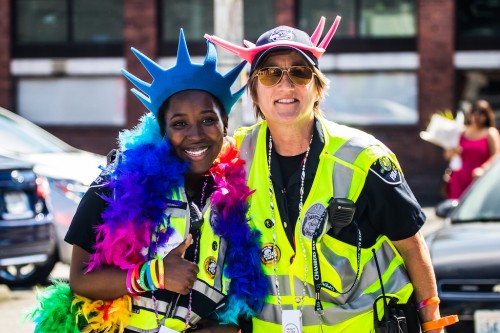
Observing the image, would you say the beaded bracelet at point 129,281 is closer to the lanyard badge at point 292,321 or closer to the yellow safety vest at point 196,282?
the yellow safety vest at point 196,282

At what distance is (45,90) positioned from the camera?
22.0 meters

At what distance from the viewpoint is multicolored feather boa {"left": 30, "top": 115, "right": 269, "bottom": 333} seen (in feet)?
10.9

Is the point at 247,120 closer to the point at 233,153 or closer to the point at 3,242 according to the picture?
the point at 3,242

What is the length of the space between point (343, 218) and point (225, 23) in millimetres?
3541

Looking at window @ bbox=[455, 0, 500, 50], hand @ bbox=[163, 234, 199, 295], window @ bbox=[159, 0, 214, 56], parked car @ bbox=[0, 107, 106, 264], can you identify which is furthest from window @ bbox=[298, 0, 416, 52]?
hand @ bbox=[163, 234, 199, 295]

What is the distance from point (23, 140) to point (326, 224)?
23.6 feet

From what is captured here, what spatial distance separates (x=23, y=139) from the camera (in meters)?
10.1

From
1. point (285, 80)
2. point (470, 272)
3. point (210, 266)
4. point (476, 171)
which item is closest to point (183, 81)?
point (285, 80)

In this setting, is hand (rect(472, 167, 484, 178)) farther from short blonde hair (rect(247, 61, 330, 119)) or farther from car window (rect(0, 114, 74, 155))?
short blonde hair (rect(247, 61, 330, 119))

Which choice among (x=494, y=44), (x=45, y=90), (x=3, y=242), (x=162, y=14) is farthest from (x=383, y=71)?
(x=3, y=242)

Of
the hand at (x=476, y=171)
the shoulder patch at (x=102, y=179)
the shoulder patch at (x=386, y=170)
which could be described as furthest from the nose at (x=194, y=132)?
the hand at (x=476, y=171)

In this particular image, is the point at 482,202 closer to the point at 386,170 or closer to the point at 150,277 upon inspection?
the point at 386,170

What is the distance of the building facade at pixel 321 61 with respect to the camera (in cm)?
1994

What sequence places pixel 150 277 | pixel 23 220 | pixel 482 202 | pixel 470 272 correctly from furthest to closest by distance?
pixel 23 220, pixel 482 202, pixel 470 272, pixel 150 277
